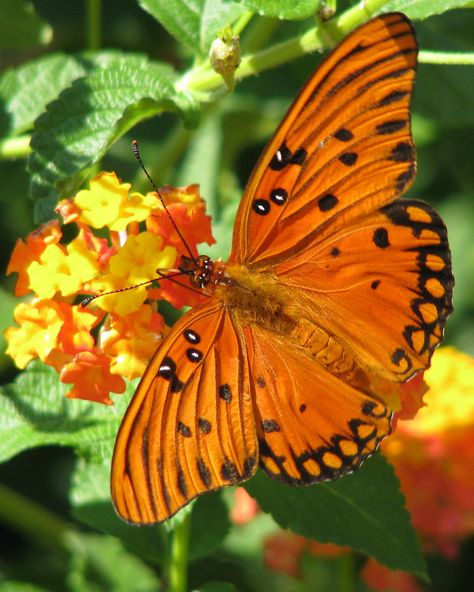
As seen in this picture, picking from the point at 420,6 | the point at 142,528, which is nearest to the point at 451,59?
the point at 420,6

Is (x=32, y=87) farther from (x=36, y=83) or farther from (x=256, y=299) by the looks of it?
(x=256, y=299)

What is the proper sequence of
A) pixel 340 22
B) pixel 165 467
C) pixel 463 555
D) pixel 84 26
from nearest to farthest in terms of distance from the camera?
pixel 165 467, pixel 340 22, pixel 463 555, pixel 84 26

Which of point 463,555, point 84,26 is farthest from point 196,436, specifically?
point 84,26

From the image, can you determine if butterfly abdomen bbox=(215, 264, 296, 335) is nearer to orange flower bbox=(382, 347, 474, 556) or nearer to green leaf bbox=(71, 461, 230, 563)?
green leaf bbox=(71, 461, 230, 563)

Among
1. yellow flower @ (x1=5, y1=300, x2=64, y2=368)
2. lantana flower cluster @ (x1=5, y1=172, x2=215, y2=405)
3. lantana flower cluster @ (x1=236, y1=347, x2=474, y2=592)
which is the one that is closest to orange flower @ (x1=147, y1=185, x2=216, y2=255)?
lantana flower cluster @ (x1=5, y1=172, x2=215, y2=405)

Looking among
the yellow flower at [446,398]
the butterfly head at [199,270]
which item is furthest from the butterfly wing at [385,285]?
the yellow flower at [446,398]

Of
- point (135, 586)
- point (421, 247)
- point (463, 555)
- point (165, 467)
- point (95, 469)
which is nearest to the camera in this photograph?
point (165, 467)

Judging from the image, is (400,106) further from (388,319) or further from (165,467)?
(165,467)
